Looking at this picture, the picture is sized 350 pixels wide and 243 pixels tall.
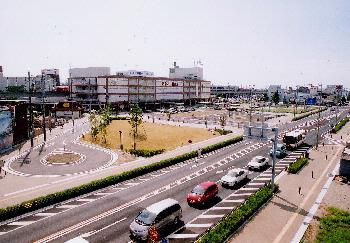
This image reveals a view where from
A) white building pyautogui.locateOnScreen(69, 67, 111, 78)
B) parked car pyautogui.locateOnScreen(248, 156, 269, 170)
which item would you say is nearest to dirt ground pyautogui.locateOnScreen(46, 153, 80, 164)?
parked car pyautogui.locateOnScreen(248, 156, 269, 170)

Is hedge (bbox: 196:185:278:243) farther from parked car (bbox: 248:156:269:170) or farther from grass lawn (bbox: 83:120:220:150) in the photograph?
grass lawn (bbox: 83:120:220:150)

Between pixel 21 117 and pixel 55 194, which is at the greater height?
pixel 21 117

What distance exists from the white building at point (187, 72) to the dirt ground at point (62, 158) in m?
129

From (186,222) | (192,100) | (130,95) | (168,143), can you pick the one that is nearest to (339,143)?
(168,143)

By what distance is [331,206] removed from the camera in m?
29.4

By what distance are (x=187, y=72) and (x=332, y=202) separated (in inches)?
5903

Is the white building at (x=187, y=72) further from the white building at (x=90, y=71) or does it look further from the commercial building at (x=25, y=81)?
the commercial building at (x=25, y=81)

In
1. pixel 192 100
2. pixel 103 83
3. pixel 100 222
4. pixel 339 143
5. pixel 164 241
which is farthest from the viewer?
pixel 192 100

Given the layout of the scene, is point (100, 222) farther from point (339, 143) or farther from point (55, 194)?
point (339, 143)

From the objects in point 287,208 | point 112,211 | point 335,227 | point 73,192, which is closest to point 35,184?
point 73,192

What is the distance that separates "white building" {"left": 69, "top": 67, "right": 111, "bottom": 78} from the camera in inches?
5330

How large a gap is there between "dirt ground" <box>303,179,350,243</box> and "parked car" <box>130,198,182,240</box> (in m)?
10.1

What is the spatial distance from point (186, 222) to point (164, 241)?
8798 millimetres

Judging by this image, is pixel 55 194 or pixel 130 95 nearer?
pixel 55 194
